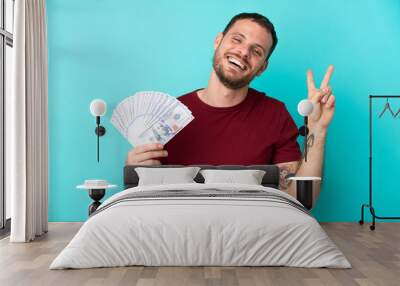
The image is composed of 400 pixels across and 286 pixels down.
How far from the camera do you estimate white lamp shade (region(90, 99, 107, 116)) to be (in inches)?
241

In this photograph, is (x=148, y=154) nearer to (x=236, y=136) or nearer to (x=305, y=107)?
(x=236, y=136)

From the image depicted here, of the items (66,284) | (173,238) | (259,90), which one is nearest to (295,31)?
(259,90)

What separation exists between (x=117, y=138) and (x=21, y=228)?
1.71 meters

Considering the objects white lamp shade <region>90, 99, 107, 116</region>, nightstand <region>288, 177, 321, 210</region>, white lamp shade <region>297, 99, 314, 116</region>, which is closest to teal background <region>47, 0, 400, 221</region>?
white lamp shade <region>90, 99, 107, 116</region>

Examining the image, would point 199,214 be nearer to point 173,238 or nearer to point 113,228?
point 173,238

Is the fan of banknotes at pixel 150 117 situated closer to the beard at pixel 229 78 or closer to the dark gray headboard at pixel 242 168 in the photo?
the dark gray headboard at pixel 242 168

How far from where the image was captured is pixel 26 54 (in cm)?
536

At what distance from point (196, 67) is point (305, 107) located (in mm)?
1417

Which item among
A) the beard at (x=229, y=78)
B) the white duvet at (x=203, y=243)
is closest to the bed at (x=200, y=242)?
the white duvet at (x=203, y=243)

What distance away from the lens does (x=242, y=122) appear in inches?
252

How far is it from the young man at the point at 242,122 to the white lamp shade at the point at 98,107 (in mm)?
582

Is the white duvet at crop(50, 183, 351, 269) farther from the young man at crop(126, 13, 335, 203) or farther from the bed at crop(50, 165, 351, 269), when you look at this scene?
the young man at crop(126, 13, 335, 203)

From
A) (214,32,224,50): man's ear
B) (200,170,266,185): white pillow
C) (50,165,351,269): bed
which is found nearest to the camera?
(50,165,351,269): bed

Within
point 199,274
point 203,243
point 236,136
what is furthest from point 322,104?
point 199,274
